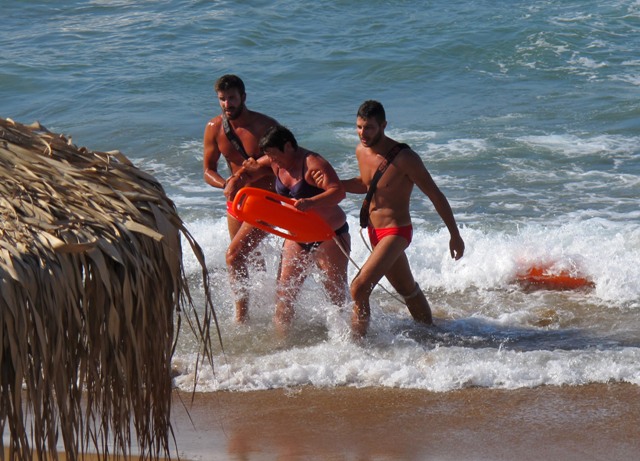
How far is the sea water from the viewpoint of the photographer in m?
7.18

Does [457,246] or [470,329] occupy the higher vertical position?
[457,246]

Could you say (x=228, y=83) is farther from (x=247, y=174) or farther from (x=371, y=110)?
(x=371, y=110)

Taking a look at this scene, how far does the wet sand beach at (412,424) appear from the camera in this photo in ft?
18.3

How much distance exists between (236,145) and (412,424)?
2.35 metres

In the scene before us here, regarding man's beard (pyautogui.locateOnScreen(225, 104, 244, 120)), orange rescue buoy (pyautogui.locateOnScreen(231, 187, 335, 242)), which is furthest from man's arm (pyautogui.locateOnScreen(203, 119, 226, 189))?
orange rescue buoy (pyautogui.locateOnScreen(231, 187, 335, 242))

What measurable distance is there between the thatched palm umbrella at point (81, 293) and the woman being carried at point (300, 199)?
230 cm

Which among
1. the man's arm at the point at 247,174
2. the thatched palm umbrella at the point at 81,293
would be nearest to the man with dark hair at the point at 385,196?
the man's arm at the point at 247,174

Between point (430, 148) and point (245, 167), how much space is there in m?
5.96

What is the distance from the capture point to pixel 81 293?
12.6ft

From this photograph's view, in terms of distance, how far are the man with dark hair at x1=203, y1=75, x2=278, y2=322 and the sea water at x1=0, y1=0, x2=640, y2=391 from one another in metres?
0.32

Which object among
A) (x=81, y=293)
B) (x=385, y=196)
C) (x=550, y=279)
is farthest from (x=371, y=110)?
(x=81, y=293)

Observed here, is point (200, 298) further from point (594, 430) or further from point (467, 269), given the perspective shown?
point (594, 430)

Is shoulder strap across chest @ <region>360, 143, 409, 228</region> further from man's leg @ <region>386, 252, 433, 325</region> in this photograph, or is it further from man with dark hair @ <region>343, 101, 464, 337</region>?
man's leg @ <region>386, 252, 433, 325</region>

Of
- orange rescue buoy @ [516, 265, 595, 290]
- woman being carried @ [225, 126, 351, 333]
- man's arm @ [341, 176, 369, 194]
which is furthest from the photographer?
orange rescue buoy @ [516, 265, 595, 290]
